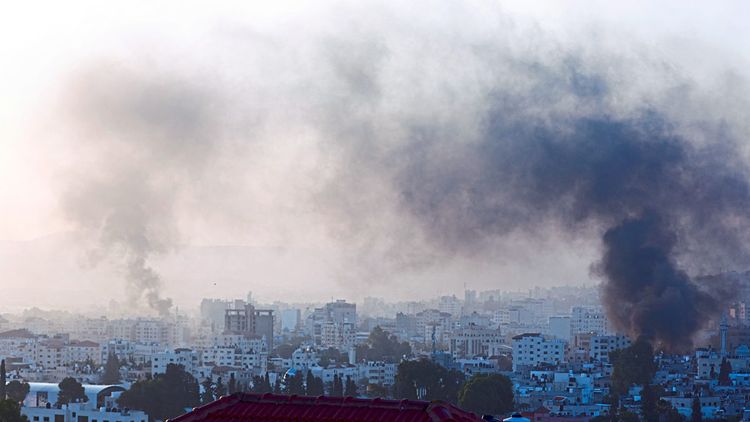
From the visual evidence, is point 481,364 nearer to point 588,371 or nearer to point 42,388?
point 588,371

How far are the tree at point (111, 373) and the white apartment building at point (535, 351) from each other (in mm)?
22305

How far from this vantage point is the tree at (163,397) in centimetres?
5788

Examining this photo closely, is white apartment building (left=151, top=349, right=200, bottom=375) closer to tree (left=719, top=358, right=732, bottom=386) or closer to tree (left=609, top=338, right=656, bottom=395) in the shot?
tree (left=609, top=338, right=656, bottom=395)

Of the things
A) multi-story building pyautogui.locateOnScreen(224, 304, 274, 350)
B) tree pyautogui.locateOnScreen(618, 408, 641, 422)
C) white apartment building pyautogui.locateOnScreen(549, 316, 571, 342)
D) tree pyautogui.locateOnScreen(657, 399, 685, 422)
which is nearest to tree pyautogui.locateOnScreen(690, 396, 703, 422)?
tree pyautogui.locateOnScreen(657, 399, 685, 422)

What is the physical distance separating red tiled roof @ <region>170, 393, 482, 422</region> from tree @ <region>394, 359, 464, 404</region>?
46308 mm

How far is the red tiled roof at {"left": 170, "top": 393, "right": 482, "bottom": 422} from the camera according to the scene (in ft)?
49.0

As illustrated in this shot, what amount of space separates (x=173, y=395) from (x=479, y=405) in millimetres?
9595

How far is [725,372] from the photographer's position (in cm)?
7856

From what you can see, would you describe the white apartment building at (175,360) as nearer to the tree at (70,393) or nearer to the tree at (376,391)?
the tree at (376,391)

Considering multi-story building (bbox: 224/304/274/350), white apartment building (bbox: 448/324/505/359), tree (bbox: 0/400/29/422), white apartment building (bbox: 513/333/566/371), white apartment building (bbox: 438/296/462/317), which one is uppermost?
white apartment building (bbox: 438/296/462/317)

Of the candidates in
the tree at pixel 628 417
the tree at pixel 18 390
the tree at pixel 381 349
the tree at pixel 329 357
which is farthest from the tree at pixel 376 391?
the tree at pixel 381 349

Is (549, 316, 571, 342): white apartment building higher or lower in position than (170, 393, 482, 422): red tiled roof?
higher

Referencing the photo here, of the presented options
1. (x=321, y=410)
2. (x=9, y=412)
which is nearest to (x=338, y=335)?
(x=9, y=412)

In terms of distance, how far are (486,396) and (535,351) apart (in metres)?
42.9
